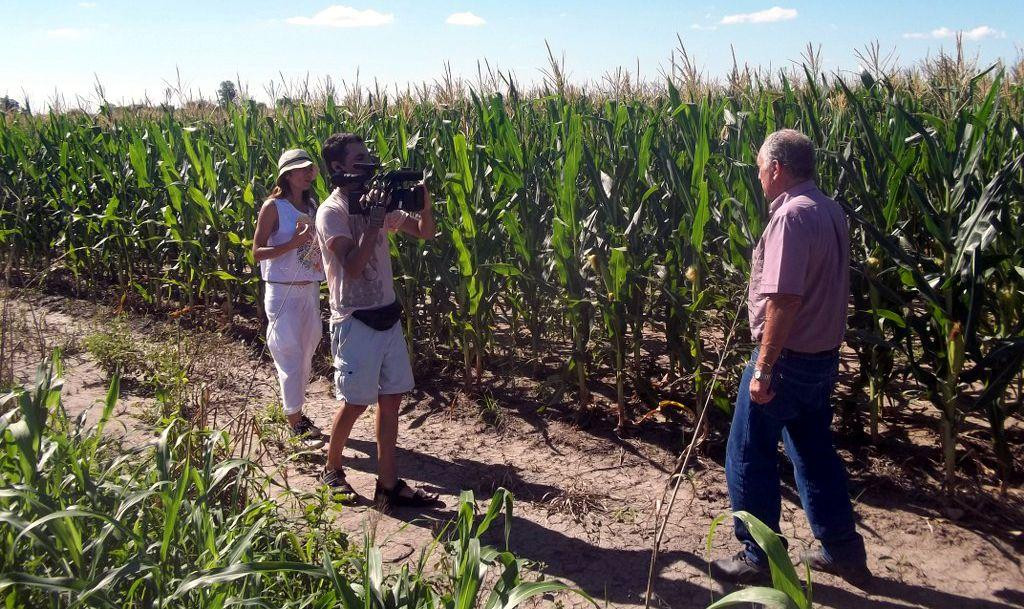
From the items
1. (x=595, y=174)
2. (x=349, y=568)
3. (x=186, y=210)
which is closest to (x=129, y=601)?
(x=349, y=568)

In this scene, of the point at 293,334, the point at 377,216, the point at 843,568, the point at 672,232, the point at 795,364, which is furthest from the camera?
the point at 293,334

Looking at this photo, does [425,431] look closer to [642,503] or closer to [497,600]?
[642,503]

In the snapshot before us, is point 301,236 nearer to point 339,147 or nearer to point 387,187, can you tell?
point 339,147

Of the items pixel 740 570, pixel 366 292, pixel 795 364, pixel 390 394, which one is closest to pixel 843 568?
pixel 740 570

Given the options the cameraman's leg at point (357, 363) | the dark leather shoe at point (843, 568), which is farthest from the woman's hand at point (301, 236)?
the dark leather shoe at point (843, 568)

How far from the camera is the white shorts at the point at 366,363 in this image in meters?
4.29

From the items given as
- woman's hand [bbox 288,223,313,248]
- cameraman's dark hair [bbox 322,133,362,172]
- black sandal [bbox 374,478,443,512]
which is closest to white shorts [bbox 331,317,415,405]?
black sandal [bbox 374,478,443,512]

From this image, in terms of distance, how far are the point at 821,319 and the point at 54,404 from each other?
311cm

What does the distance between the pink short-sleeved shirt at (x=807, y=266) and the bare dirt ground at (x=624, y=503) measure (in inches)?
32.9

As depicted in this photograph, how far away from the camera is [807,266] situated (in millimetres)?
3299

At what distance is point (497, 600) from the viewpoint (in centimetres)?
256

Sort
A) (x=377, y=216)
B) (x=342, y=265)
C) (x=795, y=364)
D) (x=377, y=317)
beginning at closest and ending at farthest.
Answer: (x=795, y=364) < (x=377, y=216) < (x=342, y=265) < (x=377, y=317)

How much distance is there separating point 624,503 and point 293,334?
221cm

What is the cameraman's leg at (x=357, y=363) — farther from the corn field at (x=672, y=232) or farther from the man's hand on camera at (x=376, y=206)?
the corn field at (x=672, y=232)
